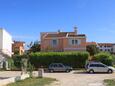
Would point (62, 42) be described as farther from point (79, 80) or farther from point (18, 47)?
point (79, 80)

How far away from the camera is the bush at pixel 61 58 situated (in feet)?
205

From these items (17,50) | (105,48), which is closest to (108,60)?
(17,50)

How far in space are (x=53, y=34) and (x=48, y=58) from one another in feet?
73.8

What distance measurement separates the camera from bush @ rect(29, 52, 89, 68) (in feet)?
205

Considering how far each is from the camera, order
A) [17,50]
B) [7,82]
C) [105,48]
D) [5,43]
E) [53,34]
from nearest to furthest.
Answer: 1. [7,82]
2. [5,43]
3. [53,34]
4. [17,50]
5. [105,48]

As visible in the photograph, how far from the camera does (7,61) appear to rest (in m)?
64.7

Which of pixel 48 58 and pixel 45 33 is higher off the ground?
pixel 45 33

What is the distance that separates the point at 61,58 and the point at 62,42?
19.2 m

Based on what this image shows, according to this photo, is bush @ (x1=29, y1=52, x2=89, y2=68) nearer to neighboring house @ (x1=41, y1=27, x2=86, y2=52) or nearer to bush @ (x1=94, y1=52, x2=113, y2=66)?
bush @ (x1=94, y1=52, x2=113, y2=66)

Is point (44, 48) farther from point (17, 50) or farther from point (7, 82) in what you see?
point (7, 82)

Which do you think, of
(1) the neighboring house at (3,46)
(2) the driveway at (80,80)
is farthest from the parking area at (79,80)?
(1) the neighboring house at (3,46)

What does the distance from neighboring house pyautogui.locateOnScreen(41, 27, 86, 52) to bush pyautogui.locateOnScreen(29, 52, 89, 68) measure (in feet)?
57.6

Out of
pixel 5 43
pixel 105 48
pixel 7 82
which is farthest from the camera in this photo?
pixel 105 48

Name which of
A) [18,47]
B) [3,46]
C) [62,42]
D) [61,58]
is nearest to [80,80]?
[61,58]
